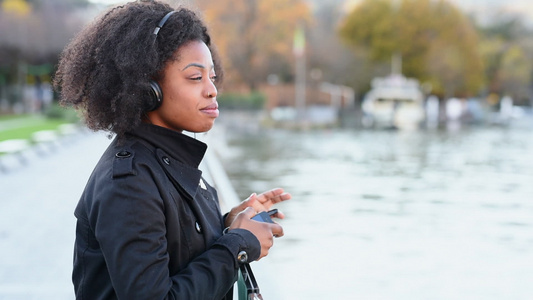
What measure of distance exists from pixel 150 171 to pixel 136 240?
20 cm

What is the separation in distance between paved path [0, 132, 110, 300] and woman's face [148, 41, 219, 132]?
383 centimetres

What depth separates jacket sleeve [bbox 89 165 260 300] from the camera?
179 centimetres

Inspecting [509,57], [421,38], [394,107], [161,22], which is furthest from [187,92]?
[509,57]

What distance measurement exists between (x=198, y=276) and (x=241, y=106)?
45.8 m

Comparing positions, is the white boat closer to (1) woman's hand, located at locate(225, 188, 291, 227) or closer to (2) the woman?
(1) woman's hand, located at locate(225, 188, 291, 227)

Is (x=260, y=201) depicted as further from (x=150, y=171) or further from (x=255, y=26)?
(x=255, y=26)

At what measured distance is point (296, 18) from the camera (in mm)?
54281

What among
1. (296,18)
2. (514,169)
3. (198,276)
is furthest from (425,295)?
(296,18)

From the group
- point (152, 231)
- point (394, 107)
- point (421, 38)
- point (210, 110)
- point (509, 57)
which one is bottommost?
point (394, 107)

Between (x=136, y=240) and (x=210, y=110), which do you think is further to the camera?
(x=210, y=110)

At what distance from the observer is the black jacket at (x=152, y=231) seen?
180 cm

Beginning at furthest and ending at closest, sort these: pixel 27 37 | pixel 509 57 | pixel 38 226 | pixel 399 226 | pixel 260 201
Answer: pixel 509 57
pixel 27 37
pixel 399 226
pixel 38 226
pixel 260 201

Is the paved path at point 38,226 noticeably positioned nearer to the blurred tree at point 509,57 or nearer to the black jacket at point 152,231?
the black jacket at point 152,231

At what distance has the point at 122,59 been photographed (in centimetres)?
199
